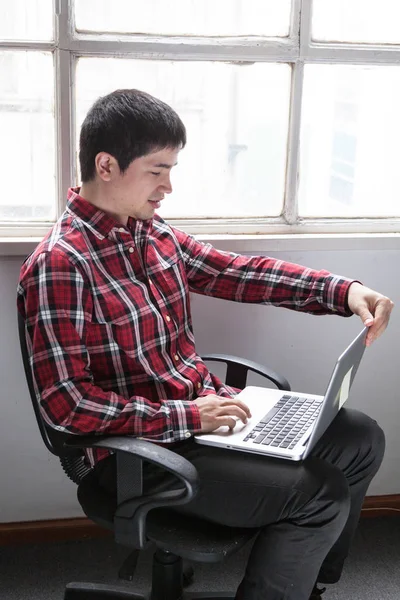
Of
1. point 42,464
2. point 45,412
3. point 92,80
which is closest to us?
point 45,412

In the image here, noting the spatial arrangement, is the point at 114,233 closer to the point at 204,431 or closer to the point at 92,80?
the point at 204,431

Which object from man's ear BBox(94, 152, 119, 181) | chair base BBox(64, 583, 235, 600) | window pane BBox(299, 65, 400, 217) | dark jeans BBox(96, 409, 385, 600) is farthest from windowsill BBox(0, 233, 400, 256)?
chair base BBox(64, 583, 235, 600)

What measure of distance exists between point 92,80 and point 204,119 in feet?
1.10

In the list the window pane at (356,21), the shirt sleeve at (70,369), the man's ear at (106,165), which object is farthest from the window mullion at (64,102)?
the window pane at (356,21)

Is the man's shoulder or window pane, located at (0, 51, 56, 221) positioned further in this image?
window pane, located at (0, 51, 56, 221)

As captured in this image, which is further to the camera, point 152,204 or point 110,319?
point 152,204

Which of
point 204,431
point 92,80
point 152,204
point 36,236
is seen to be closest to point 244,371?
point 204,431

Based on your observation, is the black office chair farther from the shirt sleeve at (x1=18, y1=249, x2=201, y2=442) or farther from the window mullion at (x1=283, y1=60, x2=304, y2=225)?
the window mullion at (x1=283, y1=60, x2=304, y2=225)

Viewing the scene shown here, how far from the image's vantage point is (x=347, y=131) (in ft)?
7.26

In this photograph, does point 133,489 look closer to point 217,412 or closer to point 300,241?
point 217,412

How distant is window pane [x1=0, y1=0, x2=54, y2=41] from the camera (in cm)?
196

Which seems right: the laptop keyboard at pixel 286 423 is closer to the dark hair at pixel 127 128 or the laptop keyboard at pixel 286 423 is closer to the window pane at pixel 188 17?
the dark hair at pixel 127 128

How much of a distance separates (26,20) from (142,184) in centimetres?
69

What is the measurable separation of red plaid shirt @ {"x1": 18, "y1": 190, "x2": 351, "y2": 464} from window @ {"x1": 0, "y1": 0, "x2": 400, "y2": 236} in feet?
1.11
